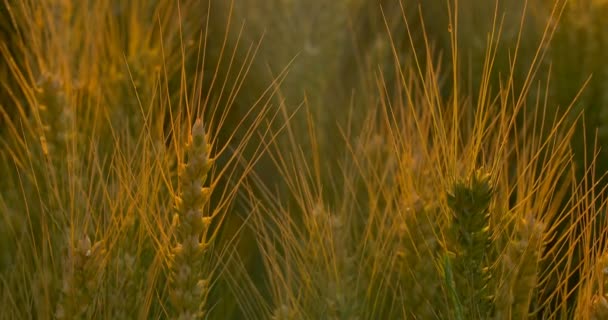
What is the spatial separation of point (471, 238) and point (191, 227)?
11.8 inches

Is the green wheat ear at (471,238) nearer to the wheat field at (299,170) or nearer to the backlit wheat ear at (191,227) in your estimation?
the wheat field at (299,170)

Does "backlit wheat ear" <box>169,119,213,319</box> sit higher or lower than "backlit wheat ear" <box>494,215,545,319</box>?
higher

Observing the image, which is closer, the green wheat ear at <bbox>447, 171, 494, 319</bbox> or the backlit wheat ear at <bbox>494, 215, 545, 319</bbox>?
the green wheat ear at <bbox>447, 171, 494, 319</bbox>

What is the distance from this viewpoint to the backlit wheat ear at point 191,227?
1100 mm

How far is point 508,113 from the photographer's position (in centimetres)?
152

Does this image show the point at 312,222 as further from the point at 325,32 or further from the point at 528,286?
the point at 325,32

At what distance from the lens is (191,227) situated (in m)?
1.10

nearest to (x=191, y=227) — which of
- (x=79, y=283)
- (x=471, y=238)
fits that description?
(x=79, y=283)

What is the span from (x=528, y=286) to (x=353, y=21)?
59cm

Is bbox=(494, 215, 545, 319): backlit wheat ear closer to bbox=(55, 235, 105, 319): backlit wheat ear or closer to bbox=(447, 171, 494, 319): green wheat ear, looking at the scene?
bbox=(447, 171, 494, 319): green wheat ear

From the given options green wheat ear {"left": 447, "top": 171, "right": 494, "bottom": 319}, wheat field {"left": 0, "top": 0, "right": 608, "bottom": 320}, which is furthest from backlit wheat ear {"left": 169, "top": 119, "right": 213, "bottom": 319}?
green wheat ear {"left": 447, "top": 171, "right": 494, "bottom": 319}

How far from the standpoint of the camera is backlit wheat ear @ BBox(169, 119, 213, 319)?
3.61 ft

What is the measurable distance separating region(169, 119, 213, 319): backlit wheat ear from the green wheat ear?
10.5 inches

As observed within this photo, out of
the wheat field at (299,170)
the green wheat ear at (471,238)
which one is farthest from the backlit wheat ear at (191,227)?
the green wheat ear at (471,238)
